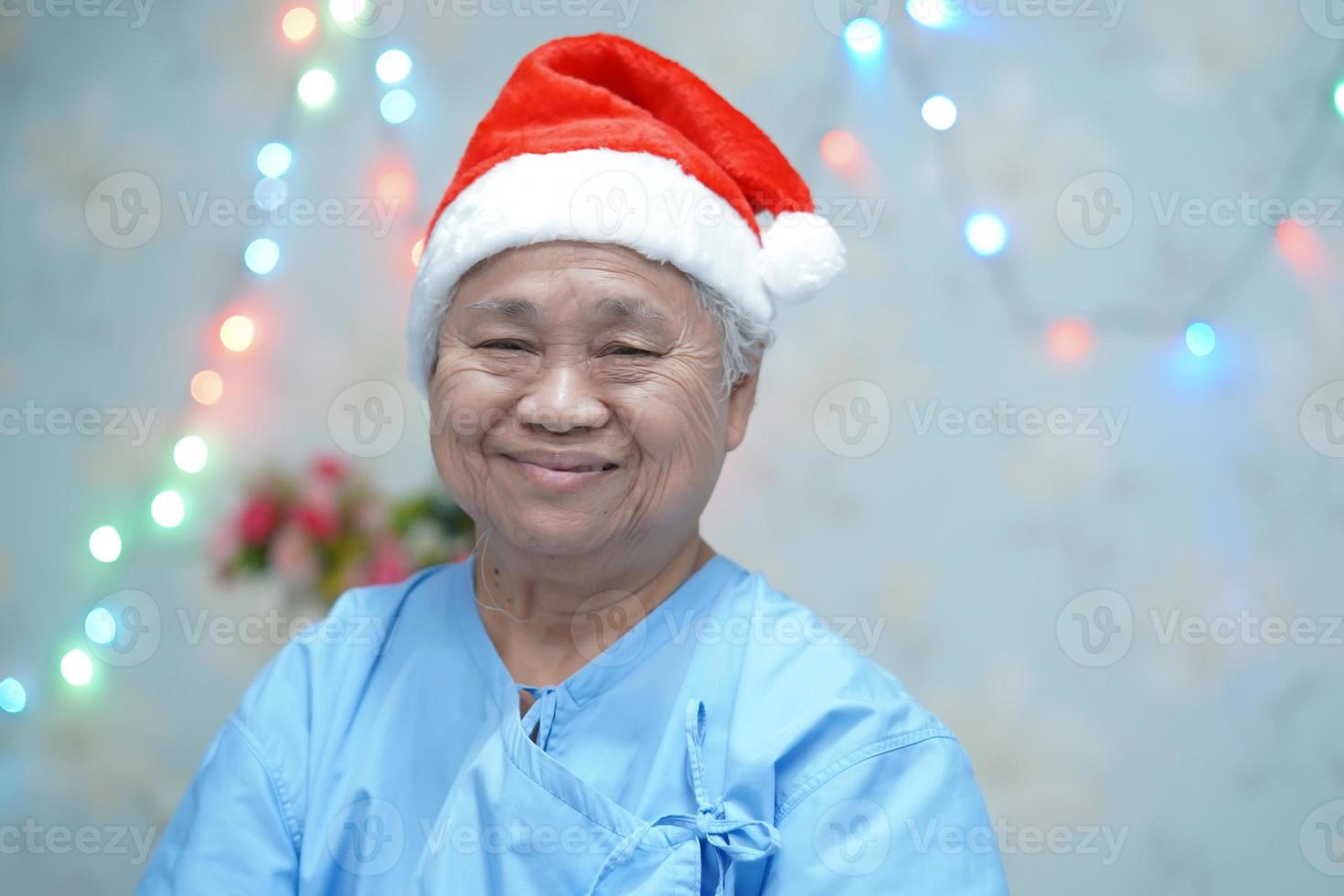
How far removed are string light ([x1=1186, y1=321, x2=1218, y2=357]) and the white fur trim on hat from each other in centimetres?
95

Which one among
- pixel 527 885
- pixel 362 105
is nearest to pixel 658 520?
pixel 527 885

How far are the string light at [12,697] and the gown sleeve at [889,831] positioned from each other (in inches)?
63.9

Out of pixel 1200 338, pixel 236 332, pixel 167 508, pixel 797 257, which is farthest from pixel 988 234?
pixel 167 508

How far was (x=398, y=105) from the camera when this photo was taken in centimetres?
238

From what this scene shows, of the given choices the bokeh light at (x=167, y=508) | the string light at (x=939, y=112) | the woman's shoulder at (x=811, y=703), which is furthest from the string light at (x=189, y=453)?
the string light at (x=939, y=112)

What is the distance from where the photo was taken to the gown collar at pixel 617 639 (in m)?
1.48

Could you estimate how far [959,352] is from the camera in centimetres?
231

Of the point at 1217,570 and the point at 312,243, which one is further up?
the point at 312,243

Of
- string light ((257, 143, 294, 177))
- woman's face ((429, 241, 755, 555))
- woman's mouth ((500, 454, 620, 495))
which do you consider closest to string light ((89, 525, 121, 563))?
string light ((257, 143, 294, 177))

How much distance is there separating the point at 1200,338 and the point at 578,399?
137 centimetres

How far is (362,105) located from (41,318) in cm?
74

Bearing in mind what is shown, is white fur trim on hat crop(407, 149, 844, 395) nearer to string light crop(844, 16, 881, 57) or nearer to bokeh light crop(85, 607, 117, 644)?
string light crop(844, 16, 881, 57)

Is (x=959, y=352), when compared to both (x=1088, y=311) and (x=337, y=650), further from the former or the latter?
(x=337, y=650)

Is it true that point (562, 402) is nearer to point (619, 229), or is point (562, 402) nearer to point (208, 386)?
point (619, 229)
